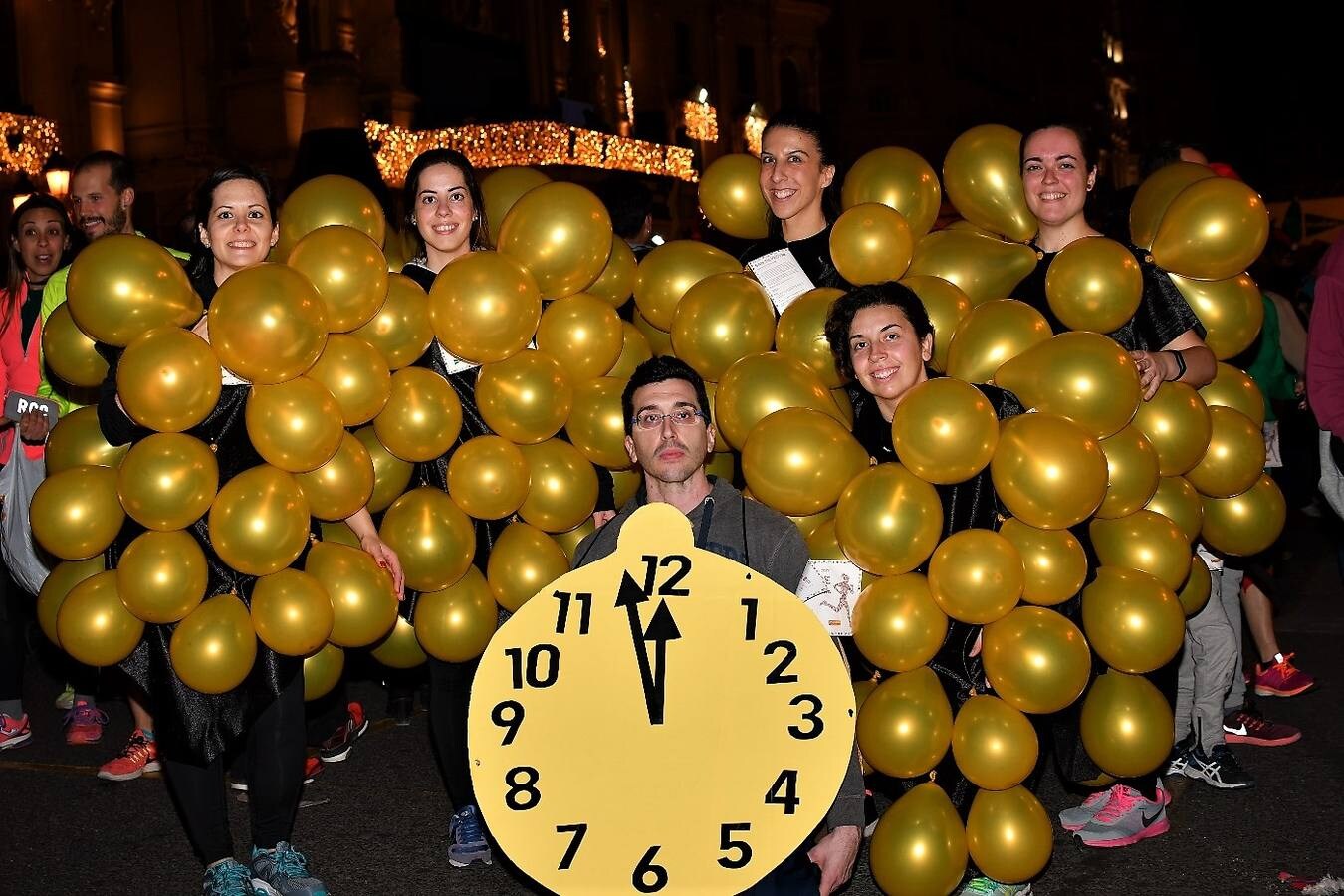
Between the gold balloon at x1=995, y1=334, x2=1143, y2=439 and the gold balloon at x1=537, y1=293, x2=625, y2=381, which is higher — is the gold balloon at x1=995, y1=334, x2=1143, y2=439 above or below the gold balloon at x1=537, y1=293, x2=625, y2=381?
below

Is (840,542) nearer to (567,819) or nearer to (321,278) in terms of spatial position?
(567,819)

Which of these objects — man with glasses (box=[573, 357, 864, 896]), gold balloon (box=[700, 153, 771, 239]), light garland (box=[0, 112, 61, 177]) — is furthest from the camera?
light garland (box=[0, 112, 61, 177])

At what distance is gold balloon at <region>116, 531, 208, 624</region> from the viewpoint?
3064 millimetres

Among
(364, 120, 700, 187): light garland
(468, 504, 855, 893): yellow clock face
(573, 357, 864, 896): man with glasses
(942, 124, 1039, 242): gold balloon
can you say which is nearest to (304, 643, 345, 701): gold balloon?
(573, 357, 864, 896): man with glasses

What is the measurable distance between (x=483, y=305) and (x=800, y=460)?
91cm

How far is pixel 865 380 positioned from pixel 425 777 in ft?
7.75

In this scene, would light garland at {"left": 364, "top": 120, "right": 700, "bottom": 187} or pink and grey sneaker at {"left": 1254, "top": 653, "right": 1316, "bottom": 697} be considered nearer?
pink and grey sneaker at {"left": 1254, "top": 653, "right": 1316, "bottom": 697}

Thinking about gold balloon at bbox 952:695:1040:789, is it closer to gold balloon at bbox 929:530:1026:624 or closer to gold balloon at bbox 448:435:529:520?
gold balloon at bbox 929:530:1026:624

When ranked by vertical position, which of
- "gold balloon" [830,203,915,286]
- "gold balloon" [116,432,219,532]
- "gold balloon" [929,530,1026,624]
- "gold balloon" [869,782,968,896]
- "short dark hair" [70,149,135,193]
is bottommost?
"gold balloon" [869,782,968,896]

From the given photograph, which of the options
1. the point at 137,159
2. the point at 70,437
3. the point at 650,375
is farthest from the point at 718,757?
the point at 137,159

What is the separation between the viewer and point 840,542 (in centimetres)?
313

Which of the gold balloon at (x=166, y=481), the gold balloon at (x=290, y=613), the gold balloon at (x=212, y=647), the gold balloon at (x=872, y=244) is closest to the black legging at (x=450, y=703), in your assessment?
the gold balloon at (x=290, y=613)

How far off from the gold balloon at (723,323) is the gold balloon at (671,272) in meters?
0.17

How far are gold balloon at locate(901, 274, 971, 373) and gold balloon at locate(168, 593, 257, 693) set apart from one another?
187cm
